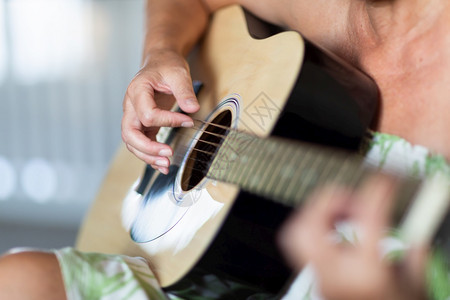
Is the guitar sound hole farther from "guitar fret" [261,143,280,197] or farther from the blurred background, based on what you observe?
the blurred background

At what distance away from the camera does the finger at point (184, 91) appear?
71 cm

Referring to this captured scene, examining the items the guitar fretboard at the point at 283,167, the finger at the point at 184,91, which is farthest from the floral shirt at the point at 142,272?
the finger at the point at 184,91

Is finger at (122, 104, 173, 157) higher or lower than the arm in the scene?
lower

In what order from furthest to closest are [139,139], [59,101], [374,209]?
[59,101]
[139,139]
[374,209]

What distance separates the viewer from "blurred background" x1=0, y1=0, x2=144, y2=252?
2.23m

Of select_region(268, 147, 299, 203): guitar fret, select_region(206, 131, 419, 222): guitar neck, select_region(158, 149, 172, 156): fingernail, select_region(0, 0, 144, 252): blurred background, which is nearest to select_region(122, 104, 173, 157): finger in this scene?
select_region(158, 149, 172, 156): fingernail

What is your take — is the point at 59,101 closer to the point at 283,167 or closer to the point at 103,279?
the point at 103,279

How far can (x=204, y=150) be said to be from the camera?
2.24 ft

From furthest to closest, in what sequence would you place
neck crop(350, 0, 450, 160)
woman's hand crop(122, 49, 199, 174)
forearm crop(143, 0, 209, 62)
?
forearm crop(143, 0, 209, 62) → woman's hand crop(122, 49, 199, 174) → neck crop(350, 0, 450, 160)

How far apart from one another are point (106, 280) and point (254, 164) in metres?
0.22

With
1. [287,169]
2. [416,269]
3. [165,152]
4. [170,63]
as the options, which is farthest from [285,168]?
[170,63]

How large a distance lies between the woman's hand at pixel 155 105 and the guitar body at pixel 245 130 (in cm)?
4

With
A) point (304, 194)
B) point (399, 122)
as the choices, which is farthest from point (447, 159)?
point (304, 194)

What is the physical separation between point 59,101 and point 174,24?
4.98ft
